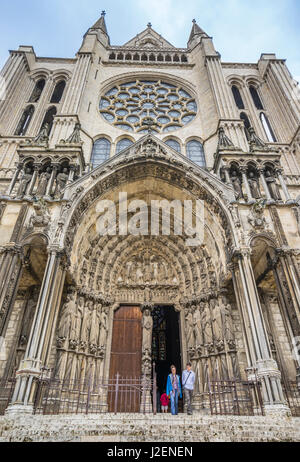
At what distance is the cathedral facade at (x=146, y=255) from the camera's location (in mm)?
7258

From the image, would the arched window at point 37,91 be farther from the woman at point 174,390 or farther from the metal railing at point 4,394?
the woman at point 174,390

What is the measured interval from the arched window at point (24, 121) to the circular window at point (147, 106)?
4.05 meters

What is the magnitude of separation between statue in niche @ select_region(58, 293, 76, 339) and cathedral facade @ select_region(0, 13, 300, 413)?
4 centimetres

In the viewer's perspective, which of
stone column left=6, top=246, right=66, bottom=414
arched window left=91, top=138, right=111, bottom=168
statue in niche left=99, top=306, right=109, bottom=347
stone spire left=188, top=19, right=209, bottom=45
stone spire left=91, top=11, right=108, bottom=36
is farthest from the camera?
stone spire left=188, top=19, right=209, bottom=45

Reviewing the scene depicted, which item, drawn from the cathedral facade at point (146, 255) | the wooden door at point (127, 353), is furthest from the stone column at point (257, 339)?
the wooden door at point (127, 353)

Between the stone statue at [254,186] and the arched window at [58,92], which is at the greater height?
the arched window at [58,92]

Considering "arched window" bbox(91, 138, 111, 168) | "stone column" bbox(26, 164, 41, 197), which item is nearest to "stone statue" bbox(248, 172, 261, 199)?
"arched window" bbox(91, 138, 111, 168)

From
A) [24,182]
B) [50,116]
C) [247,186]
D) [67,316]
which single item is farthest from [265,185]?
[50,116]

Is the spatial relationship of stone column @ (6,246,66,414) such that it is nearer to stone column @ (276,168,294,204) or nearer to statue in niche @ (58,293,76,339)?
statue in niche @ (58,293,76,339)

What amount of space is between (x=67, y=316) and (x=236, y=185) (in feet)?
23.8

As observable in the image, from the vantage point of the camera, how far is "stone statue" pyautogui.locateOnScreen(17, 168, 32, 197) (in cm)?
911

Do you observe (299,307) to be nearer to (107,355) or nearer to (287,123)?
(107,355)

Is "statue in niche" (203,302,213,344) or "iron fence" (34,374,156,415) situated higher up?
"statue in niche" (203,302,213,344)

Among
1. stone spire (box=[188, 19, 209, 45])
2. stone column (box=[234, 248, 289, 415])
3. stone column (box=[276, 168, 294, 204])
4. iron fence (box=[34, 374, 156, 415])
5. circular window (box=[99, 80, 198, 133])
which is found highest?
stone spire (box=[188, 19, 209, 45])
